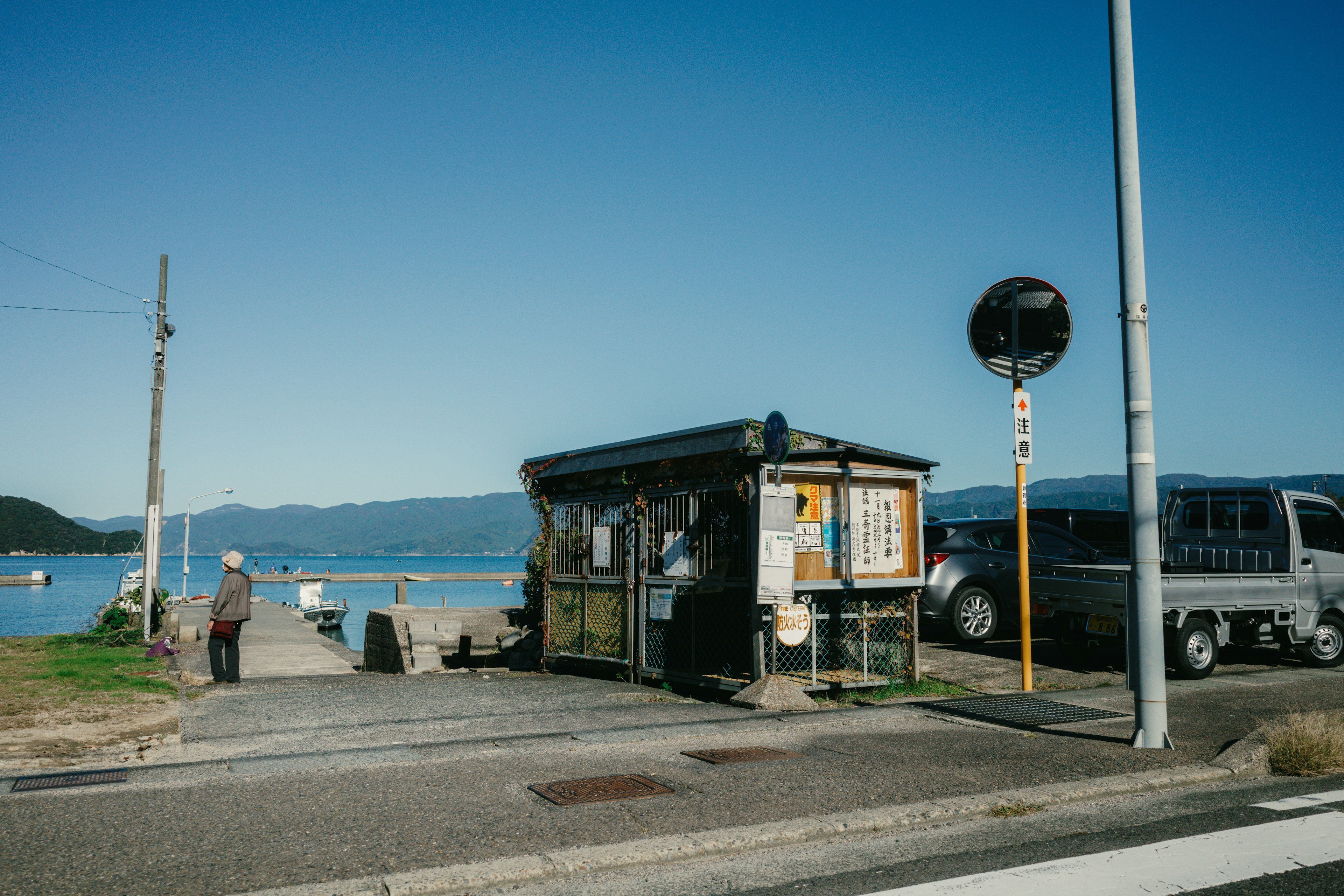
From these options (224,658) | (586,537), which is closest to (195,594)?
(224,658)

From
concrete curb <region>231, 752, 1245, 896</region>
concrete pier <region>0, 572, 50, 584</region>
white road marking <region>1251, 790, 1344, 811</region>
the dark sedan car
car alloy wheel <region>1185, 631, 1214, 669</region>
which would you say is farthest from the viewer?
concrete pier <region>0, 572, 50, 584</region>

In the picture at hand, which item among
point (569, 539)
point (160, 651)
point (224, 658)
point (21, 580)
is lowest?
point (21, 580)

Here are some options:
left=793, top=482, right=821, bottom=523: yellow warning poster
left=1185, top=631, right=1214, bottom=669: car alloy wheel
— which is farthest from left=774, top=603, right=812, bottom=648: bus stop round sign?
left=1185, top=631, right=1214, bottom=669: car alloy wheel

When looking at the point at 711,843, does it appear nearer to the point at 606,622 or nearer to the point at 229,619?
the point at 606,622

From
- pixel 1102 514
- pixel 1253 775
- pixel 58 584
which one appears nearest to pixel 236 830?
pixel 1253 775

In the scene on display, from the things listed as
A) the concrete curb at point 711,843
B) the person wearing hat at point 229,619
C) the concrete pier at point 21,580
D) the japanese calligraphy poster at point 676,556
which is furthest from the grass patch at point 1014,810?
the concrete pier at point 21,580

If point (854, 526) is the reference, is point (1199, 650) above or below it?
below

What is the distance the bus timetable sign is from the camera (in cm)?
999

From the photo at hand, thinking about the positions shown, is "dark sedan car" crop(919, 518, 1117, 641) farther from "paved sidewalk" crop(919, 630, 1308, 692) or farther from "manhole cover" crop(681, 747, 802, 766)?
"manhole cover" crop(681, 747, 802, 766)

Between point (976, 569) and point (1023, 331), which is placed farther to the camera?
point (976, 569)

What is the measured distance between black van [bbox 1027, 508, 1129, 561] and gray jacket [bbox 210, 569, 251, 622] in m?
13.2

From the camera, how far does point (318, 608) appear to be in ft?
175

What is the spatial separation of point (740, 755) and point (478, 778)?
6.27 feet

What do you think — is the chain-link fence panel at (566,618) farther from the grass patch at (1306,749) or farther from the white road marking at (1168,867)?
the white road marking at (1168,867)
